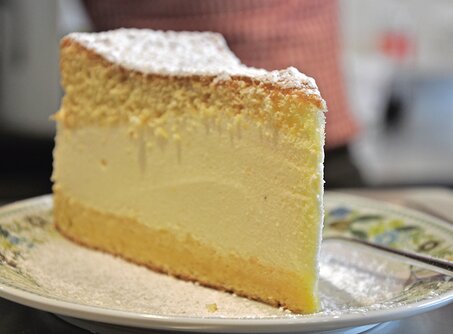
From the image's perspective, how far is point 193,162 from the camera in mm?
1093

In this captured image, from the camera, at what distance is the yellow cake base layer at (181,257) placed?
3.23 feet

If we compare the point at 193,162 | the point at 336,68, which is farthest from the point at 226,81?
the point at 336,68

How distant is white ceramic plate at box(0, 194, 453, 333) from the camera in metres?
0.76

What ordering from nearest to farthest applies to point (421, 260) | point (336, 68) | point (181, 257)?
point (421, 260), point (181, 257), point (336, 68)

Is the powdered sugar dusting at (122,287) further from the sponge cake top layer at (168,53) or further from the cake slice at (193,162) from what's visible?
the sponge cake top layer at (168,53)

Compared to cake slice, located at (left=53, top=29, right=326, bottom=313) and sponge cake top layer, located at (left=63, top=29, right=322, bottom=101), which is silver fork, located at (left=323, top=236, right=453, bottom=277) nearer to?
cake slice, located at (left=53, top=29, right=326, bottom=313)

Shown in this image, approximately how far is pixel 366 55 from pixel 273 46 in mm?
1656

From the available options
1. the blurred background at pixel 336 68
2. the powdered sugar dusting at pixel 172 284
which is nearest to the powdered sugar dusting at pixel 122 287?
the powdered sugar dusting at pixel 172 284

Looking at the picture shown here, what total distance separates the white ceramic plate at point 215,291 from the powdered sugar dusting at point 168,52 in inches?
12.3

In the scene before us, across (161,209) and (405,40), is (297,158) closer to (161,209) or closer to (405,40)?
(161,209)

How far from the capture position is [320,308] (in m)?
0.96

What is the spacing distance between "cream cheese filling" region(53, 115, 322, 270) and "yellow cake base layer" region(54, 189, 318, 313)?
1 centimetres

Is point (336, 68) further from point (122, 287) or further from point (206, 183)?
point (122, 287)

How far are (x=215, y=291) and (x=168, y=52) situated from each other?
0.40 metres
